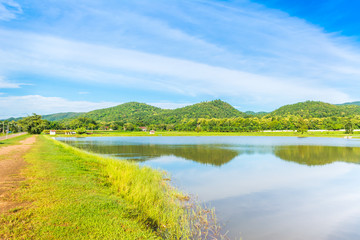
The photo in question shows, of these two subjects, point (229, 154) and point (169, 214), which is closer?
point (169, 214)

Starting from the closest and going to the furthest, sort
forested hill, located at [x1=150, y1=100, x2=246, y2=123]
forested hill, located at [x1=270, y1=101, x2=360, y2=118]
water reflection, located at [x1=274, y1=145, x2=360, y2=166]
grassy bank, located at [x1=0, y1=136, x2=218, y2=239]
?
grassy bank, located at [x1=0, y1=136, x2=218, y2=239] → water reflection, located at [x1=274, y1=145, x2=360, y2=166] → forested hill, located at [x1=270, y1=101, x2=360, y2=118] → forested hill, located at [x1=150, y1=100, x2=246, y2=123]

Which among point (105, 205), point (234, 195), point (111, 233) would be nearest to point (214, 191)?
point (234, 195)

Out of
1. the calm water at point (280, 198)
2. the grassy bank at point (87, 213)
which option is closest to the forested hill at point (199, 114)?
the calm water at point (280, 198)

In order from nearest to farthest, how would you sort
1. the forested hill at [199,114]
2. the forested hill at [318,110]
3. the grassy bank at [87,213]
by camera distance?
the grassy bank at [87,213]
the forested hill at [318,110]
the forested hill at [199,114]

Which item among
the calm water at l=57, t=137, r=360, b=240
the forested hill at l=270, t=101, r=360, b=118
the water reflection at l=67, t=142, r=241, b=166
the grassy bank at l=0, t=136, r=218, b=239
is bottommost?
the calm water at l=57, t=137, r=360, b=240

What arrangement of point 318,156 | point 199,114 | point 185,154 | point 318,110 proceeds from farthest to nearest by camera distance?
point 199,114 → point 318,110 → point 185,154 → point 318,156

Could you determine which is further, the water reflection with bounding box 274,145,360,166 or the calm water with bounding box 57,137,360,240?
the water reflection with bounding box 274,145,360,166

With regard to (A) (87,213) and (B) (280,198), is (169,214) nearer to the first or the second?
(A) (87,213)

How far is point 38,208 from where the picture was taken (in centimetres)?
590

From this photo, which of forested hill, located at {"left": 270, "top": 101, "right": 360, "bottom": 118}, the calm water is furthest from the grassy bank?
forested hill, located at {"left": 270, "top": 101, "right": 360, "bottom": 118}

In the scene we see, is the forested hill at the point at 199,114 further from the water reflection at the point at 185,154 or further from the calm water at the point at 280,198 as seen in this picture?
the calm water at the point at 280,198

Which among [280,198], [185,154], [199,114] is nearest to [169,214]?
[280,198]

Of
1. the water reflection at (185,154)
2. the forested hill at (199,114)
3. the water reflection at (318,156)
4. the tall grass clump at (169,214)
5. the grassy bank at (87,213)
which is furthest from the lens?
the forested hill at (199,114)

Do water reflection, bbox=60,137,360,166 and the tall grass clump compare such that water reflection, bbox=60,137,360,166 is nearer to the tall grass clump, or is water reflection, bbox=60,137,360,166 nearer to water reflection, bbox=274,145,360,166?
water reflection, bbox=274,145,360,166
